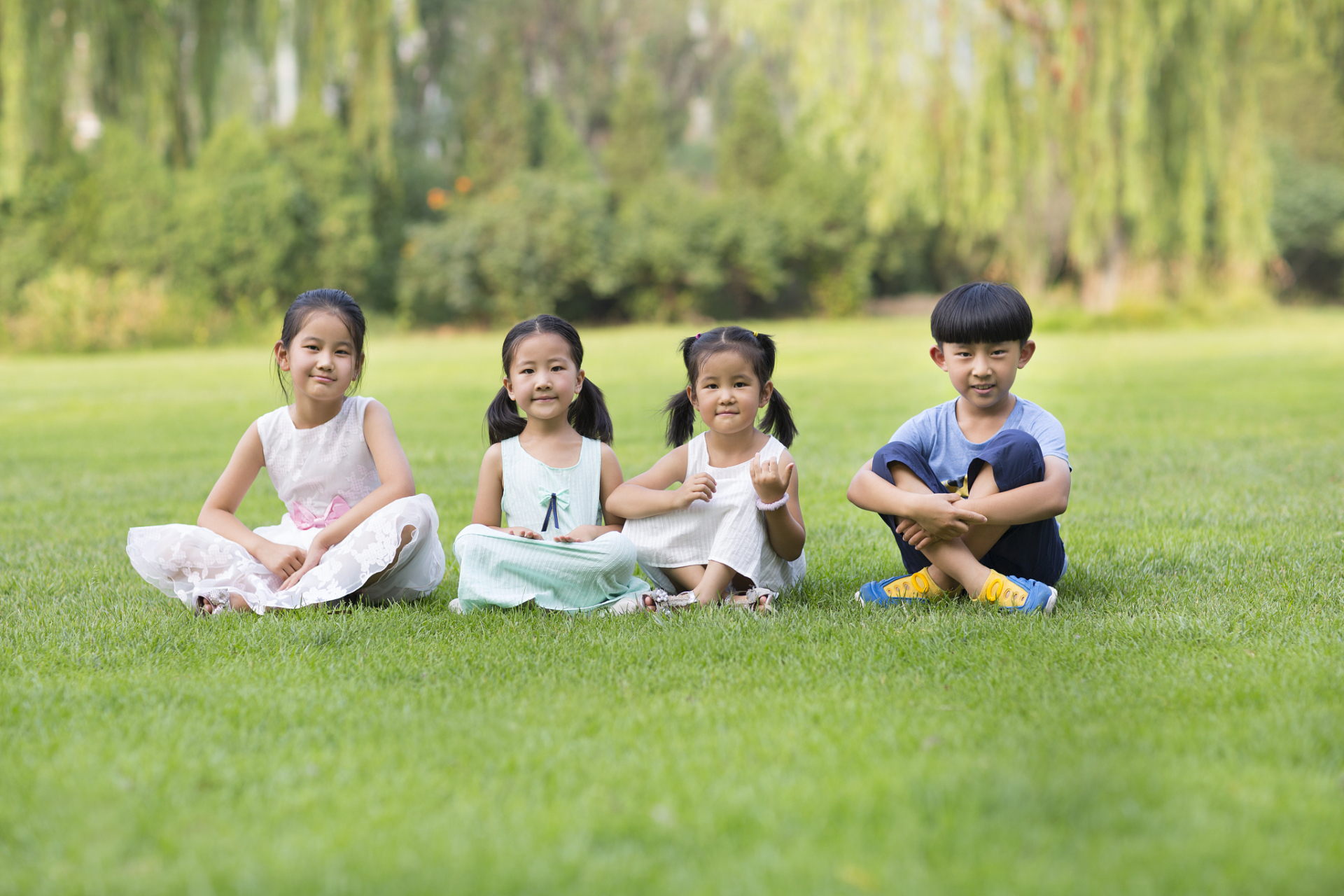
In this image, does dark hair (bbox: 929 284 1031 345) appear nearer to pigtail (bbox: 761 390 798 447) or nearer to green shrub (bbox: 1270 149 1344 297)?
pigtail (bbox: 761 390 798 447)

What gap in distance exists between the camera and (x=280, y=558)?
3.75m

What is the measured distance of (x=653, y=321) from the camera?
96.1 ft

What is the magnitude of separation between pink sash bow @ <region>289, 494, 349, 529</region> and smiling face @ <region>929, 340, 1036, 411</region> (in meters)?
2.05

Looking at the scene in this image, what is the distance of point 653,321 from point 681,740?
27201 mm

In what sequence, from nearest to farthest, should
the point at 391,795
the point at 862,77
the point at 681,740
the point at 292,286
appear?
the point at 391,795, the point at 681,740, the point at 862,77, the point at 292,286

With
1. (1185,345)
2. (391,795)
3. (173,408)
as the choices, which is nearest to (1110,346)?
(1185,345)

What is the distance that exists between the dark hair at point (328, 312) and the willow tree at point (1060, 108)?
625 inches

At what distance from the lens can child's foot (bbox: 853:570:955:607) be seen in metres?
3.64

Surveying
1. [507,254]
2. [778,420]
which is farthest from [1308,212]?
[778,420]

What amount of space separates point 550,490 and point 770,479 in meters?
0.78

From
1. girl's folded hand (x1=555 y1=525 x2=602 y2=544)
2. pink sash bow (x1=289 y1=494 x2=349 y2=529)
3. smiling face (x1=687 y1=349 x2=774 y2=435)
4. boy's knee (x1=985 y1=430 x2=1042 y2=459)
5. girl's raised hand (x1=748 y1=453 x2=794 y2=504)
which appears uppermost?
smiling face (x1=687 y1=349 x2=774 y2=435)

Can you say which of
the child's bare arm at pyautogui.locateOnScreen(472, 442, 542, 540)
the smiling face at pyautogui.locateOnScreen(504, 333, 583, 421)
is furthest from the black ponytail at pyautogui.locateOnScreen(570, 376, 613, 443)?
the child's bare arm at pyautogui.locateOnScreen(472, 442, 542, 540)

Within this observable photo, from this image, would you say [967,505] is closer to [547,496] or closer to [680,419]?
[680,419]

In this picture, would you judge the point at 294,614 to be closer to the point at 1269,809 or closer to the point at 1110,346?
the point at 1269,809
